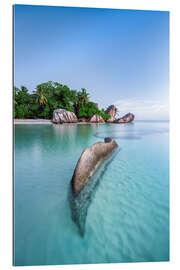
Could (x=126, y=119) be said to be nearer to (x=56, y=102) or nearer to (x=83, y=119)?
(x=83, y=119)

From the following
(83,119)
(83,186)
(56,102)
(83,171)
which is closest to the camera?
(83,186)

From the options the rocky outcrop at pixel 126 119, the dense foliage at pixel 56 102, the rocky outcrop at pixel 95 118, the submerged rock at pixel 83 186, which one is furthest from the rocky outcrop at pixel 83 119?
the submerged rock at pixel 83 186

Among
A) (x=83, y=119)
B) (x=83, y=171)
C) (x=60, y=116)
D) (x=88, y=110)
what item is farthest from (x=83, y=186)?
(x=83, y=119)

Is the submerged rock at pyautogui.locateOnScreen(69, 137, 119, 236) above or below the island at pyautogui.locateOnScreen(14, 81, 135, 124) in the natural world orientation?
below

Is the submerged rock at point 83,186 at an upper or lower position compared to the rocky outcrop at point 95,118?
lower

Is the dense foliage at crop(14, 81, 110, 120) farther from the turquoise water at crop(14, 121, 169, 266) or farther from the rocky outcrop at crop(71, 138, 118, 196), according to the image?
the turquoise water at crop(14, 121, 169, 266)

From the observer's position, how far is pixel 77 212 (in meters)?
1.24

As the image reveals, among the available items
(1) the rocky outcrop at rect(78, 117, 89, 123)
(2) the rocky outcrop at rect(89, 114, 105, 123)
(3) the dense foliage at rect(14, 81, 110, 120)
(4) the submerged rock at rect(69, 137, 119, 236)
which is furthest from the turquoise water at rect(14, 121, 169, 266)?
(2) the rocky outcrop at rect(89, 114, 105, 123)

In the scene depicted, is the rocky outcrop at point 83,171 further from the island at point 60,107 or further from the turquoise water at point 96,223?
the island at point 60,107

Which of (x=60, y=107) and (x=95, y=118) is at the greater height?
(x=60, y=107)
